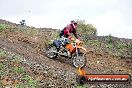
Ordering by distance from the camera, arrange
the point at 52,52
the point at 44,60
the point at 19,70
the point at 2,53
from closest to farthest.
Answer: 1. the point at 19,70
2. the point at 2,53
3. the point at 44,60
4. the point at 52,52

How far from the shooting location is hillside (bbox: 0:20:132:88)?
58.7 ft

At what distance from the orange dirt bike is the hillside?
0.42 metres

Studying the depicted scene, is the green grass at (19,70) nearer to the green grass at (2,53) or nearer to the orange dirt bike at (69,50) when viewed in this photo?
the green grass at (2,53)

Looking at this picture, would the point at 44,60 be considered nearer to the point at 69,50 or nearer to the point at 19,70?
the point at 69,50

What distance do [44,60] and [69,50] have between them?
1455 millimetres

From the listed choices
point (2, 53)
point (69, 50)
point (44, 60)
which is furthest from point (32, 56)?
point (2, 53)

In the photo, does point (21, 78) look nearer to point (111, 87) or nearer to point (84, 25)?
point (111, 87)

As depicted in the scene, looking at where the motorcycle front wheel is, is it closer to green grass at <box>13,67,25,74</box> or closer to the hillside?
the hillside

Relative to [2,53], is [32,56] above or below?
below

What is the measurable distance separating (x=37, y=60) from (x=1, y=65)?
3575 mm

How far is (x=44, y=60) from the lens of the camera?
2292 centimetres

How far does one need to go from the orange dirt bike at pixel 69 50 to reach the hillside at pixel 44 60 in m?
0.42

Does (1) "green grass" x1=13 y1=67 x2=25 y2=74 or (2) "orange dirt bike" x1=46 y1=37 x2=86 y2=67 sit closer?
(1) "green grass" x1=13 y1=67 x2=25 y2=74

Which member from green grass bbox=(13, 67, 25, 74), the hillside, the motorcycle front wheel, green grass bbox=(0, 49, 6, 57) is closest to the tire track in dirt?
the hillside
